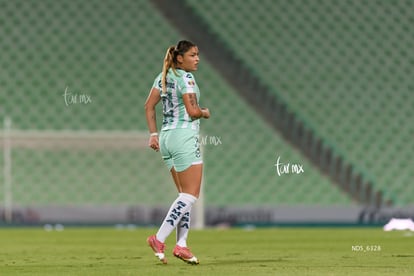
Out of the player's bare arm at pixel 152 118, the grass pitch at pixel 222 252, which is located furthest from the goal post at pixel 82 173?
the player's bare arm at pixel 152 118

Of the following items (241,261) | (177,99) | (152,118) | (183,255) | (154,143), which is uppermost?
(177,99)

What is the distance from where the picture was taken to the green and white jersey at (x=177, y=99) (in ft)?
22.8

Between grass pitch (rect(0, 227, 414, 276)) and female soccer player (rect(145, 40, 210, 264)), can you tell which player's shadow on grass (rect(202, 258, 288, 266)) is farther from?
female soccer player (rect(145, 40, 210, 264))

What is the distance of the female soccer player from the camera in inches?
272

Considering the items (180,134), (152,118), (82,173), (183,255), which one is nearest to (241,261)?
(183,255)

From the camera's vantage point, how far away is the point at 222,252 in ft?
28.6

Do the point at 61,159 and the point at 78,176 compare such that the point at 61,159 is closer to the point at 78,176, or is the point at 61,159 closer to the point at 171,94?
the point at 78,176

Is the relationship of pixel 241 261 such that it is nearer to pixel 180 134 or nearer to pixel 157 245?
pixel 157 245

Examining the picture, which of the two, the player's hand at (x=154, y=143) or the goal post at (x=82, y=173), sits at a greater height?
the player's hand at (x=154, y=143)

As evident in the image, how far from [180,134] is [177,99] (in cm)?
23

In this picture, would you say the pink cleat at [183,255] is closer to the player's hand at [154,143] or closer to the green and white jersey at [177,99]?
the player's hand at [154,143]

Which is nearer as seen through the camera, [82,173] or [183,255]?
[183,255]

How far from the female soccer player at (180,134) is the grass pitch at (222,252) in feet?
0.70

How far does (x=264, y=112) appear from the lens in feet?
53.2
